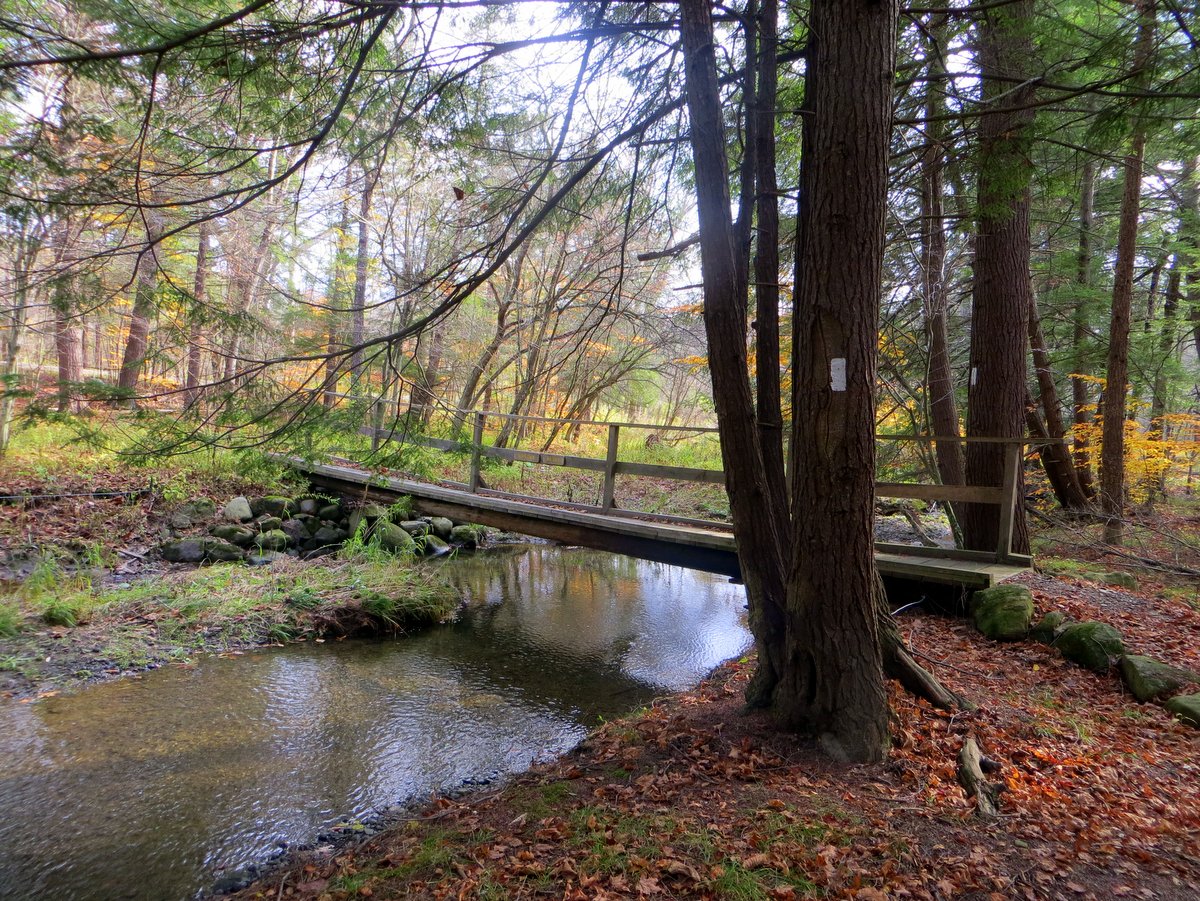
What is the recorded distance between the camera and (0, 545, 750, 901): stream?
3492 mm

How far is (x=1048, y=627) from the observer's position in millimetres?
4754

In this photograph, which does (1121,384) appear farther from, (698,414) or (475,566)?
(698,414)

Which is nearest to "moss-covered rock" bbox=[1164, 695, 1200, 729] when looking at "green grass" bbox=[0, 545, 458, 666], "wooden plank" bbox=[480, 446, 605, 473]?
"wooden plank" bbox=[480, 446, 605, 473]

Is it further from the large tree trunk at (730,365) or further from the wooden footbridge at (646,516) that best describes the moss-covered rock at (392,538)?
the large tree trunk at (730,365)

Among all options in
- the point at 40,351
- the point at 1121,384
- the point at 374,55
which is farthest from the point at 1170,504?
the point at 40,351

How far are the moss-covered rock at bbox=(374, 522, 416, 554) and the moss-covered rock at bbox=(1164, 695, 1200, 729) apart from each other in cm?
833

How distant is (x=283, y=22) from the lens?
362 cm

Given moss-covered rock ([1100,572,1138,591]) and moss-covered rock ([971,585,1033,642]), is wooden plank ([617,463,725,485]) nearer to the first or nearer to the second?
moss-covered rock ([971,585,1033,642])

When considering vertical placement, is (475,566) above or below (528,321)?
below

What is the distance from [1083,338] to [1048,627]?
28.9 feet

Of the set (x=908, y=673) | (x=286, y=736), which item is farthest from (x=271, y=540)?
(x=908, y=673)

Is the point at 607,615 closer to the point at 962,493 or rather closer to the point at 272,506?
the point at 962,493

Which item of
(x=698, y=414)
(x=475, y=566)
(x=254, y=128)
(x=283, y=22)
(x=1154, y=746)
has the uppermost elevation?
(x=283, y=22)

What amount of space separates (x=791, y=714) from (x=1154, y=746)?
1907mm
